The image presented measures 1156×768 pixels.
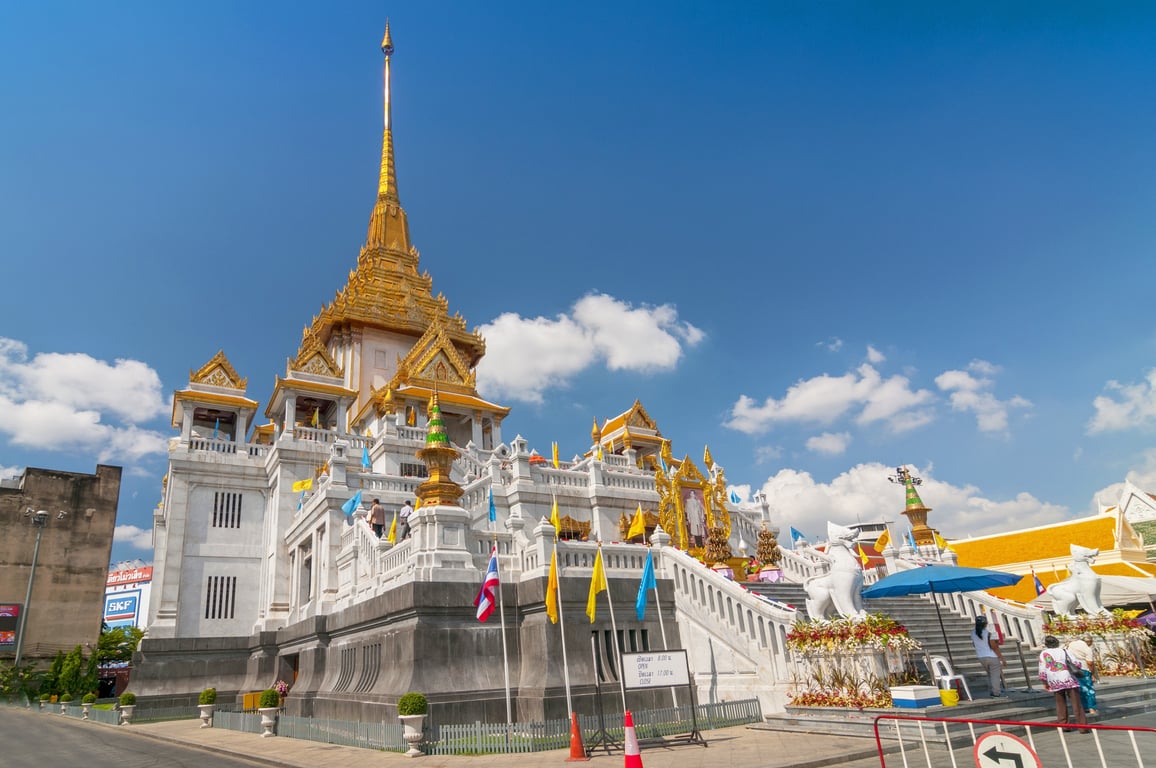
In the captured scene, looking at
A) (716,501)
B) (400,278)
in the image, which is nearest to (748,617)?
(716,501)

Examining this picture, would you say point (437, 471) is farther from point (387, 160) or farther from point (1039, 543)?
point (387, 160)

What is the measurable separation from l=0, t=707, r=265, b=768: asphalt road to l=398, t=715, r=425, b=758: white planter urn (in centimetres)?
340

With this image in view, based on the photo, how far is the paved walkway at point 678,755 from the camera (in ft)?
40.2

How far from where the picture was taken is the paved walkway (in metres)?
12.2

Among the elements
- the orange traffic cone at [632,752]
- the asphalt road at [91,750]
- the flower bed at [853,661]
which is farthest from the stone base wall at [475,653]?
the orange traffic cone at [632,752]

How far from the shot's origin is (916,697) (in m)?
13.9

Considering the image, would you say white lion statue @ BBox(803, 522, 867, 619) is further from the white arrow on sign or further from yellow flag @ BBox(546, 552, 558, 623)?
the white arrow on sign

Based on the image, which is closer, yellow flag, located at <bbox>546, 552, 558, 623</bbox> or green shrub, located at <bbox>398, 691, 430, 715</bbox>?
green shrub, located at <bbox>398, 691, 430, 715</bbox>

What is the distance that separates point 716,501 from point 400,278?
1479 inches

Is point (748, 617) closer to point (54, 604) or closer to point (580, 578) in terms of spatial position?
point (580, 578)

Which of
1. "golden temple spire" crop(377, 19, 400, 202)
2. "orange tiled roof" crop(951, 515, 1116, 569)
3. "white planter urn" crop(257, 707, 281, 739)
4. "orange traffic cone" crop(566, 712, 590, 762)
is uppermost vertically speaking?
"golden temple spire" crop(377, 19, 400, 202)

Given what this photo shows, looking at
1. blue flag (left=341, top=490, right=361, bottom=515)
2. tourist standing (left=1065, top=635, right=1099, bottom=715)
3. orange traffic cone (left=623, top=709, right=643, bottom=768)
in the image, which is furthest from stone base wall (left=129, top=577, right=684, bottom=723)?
tourist standing (left=1065, top=635, right=1099, bottom=715)

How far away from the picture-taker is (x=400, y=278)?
5888 centimetres

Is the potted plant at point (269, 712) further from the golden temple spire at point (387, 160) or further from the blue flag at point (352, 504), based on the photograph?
the golden temple spire at point (387, 160)
